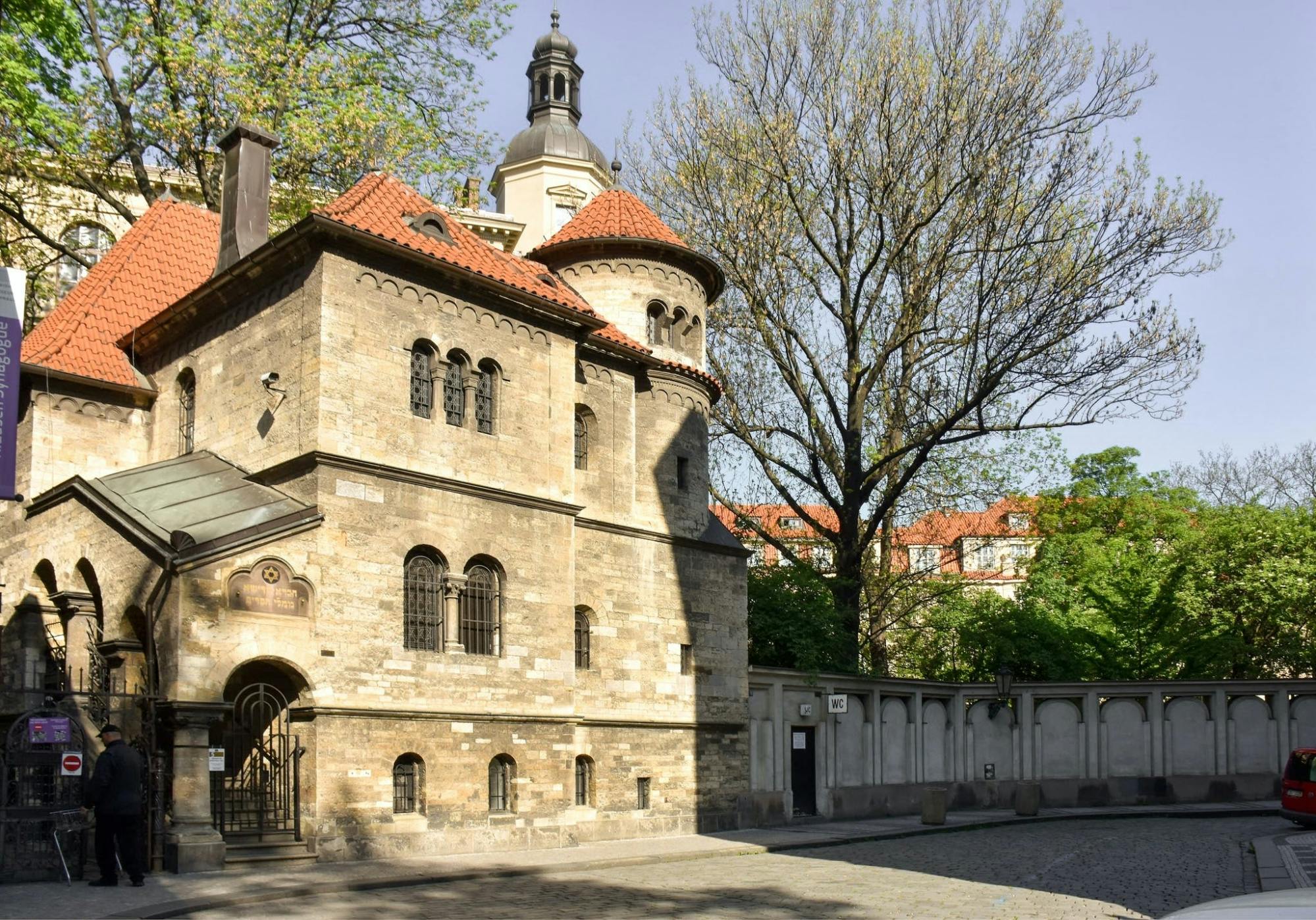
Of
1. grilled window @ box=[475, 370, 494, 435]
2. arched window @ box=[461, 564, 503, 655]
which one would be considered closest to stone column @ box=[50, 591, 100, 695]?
arched window @ box=[461, 564, 503, 655]

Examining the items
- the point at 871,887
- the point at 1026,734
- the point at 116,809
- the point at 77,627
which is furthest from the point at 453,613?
the point at 1026,734

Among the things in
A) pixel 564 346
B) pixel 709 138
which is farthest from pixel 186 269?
pixel 709 138

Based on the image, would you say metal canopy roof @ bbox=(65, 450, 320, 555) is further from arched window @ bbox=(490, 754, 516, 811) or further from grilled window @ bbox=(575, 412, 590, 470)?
grilled window @ bbox=(575, 412, 590, 470)

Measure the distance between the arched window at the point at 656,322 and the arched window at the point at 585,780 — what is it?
8.54 meters

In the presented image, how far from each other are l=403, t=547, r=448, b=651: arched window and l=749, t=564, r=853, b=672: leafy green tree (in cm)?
1087

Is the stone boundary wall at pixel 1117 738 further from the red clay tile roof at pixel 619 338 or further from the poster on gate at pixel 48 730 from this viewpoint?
the poster on gate at pixel 48 730

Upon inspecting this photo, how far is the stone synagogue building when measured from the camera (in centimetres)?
1728

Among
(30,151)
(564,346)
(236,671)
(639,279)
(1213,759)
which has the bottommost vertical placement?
(1213,759)

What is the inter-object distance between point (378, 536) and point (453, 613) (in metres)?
1.78

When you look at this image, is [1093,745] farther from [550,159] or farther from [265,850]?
[550,159]

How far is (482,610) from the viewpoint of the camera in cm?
2009

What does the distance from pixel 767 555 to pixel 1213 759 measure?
81.6 feet

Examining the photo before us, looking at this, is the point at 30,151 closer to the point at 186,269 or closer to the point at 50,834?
the point at 186,269

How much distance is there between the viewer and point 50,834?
14.1 m
